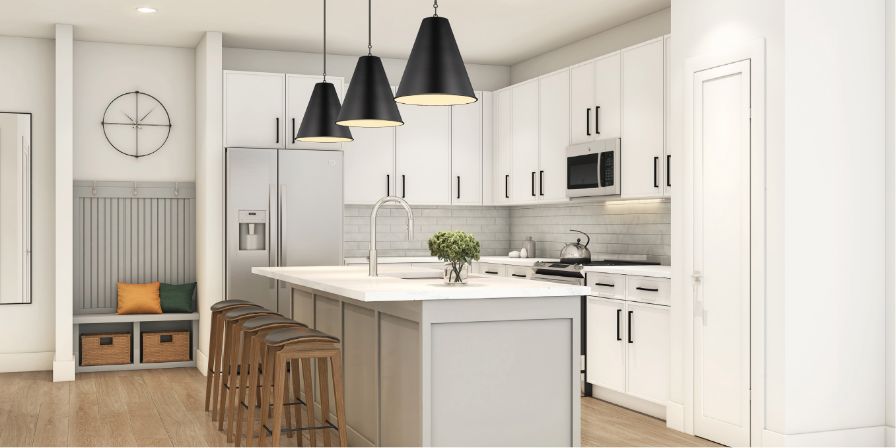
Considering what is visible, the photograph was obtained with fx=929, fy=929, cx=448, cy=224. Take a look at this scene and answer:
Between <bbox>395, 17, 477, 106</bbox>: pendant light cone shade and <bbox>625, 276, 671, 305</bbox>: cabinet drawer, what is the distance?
2.04 metres

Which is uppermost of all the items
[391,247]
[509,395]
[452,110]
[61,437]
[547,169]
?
[452,110]

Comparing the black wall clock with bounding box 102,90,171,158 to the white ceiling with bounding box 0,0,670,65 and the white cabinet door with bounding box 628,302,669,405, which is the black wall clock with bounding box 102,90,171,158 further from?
the white cabinet door with bounding box 628,302,669,405

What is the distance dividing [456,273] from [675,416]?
186 centimetres

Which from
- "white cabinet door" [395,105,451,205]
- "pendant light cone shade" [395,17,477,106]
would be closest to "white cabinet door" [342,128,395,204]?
"white cabinet door" [395,105,451,205]

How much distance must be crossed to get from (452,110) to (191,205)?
2341 mm

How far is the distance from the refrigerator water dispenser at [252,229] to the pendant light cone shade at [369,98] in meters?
2.43

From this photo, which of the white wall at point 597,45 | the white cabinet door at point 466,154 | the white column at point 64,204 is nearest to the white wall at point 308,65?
the white wall at point 597,45

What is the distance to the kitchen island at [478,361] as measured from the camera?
3.81 m

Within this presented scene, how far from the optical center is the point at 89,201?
741cm

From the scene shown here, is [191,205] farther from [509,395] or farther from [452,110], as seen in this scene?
[509,395]

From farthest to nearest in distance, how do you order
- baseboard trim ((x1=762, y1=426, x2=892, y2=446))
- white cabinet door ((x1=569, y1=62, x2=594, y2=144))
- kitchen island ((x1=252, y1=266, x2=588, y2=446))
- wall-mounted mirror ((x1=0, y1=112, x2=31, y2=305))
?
wall-mounted mirror ((x1=0, y1=112, x2=31, y2=305)) < white cabinet door ((x1=569, y1=62, x2=594, y2=144)) < baseboard trim ((x1=762, y1=426, x2=892, y2=446)) < kitchen island ((x1=252, y1=266, x2=588, y2=446))

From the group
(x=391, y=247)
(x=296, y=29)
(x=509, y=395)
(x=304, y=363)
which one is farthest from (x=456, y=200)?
(x=509, y=395)

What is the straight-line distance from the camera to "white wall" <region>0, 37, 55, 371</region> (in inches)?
285

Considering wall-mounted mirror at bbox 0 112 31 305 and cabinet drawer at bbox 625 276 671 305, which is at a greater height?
wall-mounted mirror at bbox 0 112 31 305
